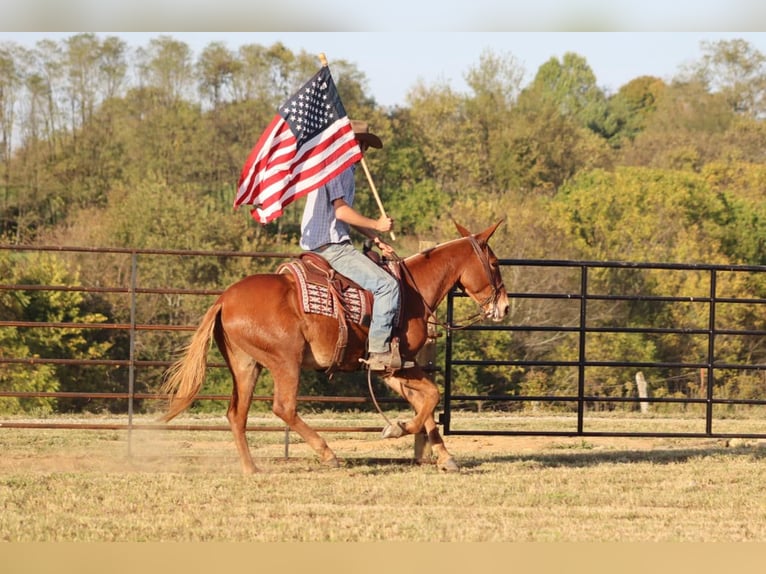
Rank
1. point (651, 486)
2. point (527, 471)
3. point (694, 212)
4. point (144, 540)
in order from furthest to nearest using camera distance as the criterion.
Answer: point (694, 212) → point (527, 471) → point (651, 486) → point (144, 540)

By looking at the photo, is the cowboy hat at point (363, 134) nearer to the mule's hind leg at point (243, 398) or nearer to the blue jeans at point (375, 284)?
the blue jeans at point (375, 284)

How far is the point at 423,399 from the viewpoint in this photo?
361 inches

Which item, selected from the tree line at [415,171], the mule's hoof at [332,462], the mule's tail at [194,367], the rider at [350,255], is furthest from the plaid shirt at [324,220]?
the tree line at [415,171]

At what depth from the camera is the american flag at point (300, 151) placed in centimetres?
898

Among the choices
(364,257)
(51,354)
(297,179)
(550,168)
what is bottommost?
(51,354)

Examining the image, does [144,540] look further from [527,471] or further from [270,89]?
[270,89]

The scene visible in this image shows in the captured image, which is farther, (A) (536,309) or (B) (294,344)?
(A) (536,309)

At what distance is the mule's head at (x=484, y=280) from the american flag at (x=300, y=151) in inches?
48.5

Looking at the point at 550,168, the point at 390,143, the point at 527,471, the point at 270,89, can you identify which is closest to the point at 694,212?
the point at 550,168

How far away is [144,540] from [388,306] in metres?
3.01

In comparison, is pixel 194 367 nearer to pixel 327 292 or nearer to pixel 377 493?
Result: pixel 327 292

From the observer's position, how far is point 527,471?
934 cm

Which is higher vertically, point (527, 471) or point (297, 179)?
point (297, 179)

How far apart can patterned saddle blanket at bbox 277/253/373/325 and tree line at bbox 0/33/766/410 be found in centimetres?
2202
